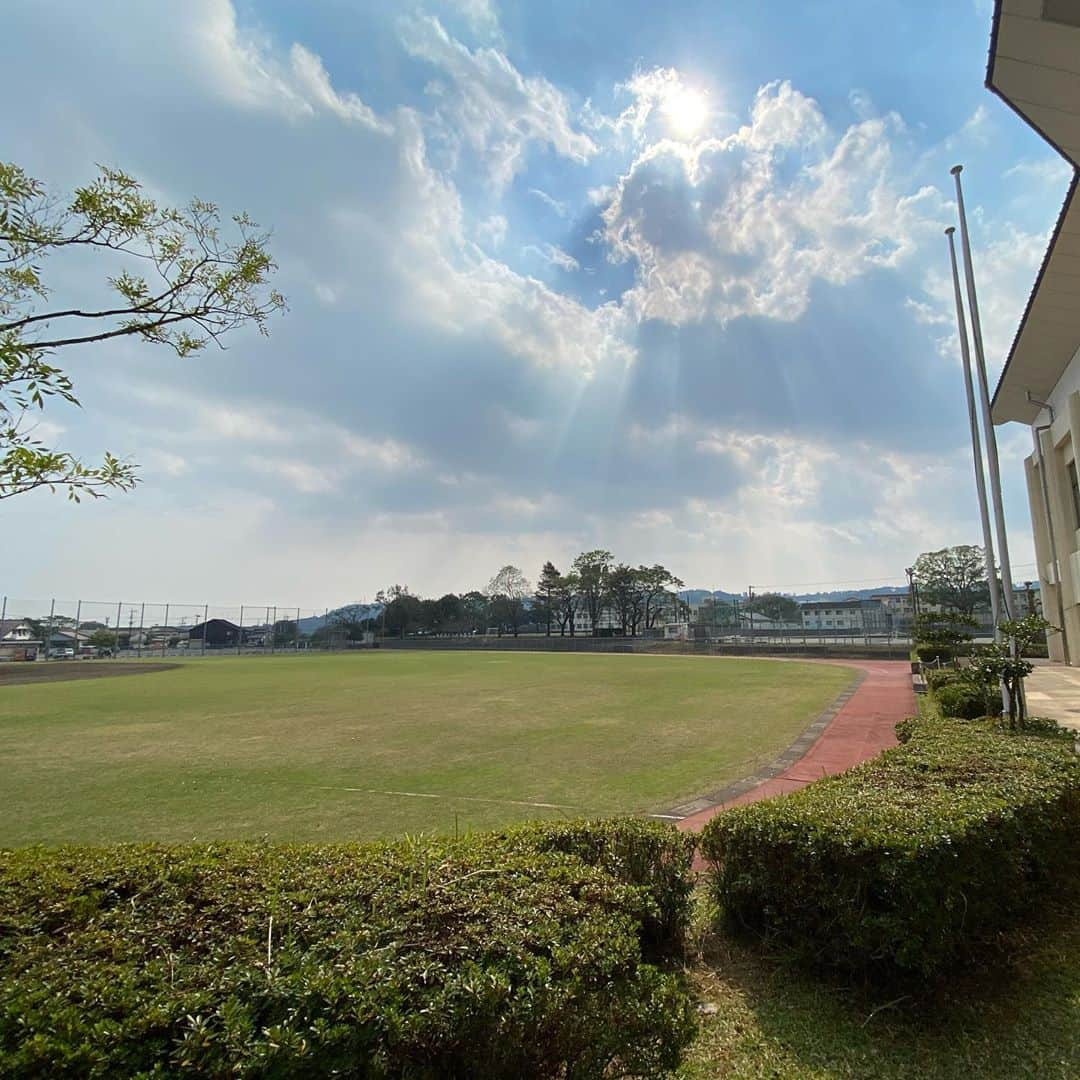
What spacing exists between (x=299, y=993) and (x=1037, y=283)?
17.6 metres

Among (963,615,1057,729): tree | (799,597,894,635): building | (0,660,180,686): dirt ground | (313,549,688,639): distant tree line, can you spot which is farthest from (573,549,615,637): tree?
(963,615,1057,729): tree

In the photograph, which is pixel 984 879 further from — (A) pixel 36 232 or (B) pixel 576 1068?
(A) pixel 36 232

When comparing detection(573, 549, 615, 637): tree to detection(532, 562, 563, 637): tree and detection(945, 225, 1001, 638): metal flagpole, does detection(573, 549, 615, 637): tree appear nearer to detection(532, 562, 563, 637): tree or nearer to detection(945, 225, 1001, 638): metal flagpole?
detection(532, 562, 563, 637): tree

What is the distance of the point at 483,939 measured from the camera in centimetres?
173

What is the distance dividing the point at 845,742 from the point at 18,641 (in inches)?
2099

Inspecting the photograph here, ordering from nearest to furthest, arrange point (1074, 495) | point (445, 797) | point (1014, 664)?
point (1014, 664), point (445, 797), point (1074, 495)

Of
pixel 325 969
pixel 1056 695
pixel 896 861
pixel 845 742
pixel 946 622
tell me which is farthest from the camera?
pixel 946 622

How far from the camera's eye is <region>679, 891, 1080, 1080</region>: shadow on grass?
205cm

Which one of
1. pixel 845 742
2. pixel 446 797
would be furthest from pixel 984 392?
pixel 446 797

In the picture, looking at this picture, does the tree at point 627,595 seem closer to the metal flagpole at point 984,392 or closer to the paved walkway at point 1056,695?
the paved walkway at point 1056,695

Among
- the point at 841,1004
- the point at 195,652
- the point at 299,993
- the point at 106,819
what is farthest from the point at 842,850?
the point at 195,652

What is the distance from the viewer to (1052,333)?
14.9m

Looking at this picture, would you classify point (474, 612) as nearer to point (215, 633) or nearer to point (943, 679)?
point (215, 633)

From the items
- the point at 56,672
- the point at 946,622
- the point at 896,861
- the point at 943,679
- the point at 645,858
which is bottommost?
the point at 56,672
